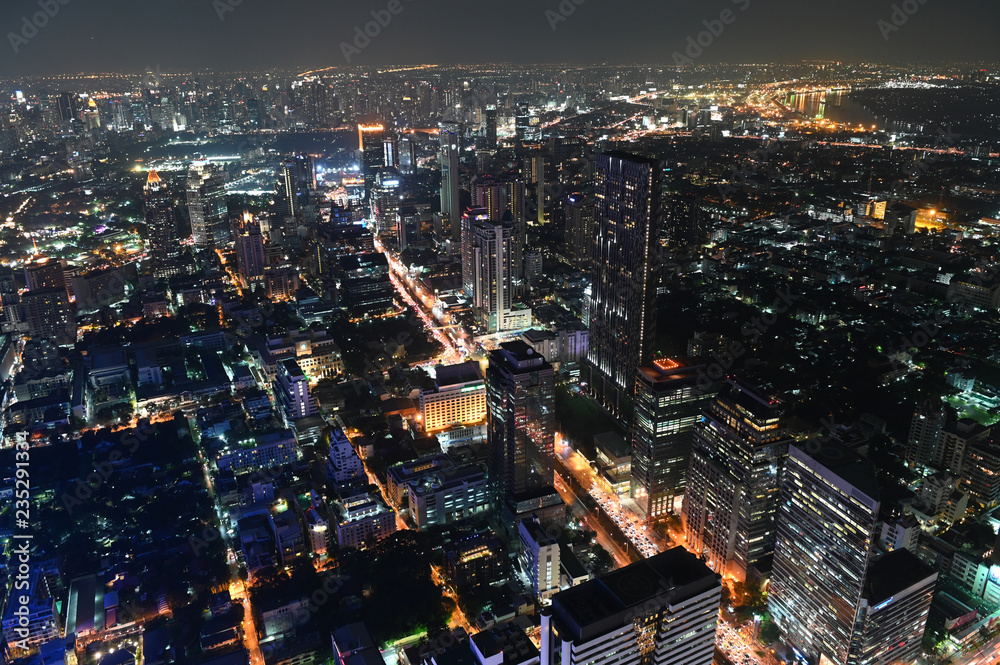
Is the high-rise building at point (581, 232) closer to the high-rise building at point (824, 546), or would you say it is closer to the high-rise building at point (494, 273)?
the high-rise building at point (494, 273)

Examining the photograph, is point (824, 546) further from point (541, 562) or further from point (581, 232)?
point (581, 232)

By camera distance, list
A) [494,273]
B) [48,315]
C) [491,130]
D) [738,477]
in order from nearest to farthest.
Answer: [738,477], [494,273], [48,315], [491,130]

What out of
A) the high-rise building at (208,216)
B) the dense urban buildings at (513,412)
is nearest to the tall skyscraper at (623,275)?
the dense urban buildings at (513,412)

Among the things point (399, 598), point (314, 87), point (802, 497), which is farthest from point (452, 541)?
point (314, 87)

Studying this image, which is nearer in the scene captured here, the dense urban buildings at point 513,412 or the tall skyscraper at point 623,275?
the dense urban buildings at point 513,412

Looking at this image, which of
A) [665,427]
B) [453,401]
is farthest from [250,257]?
[665,427]
